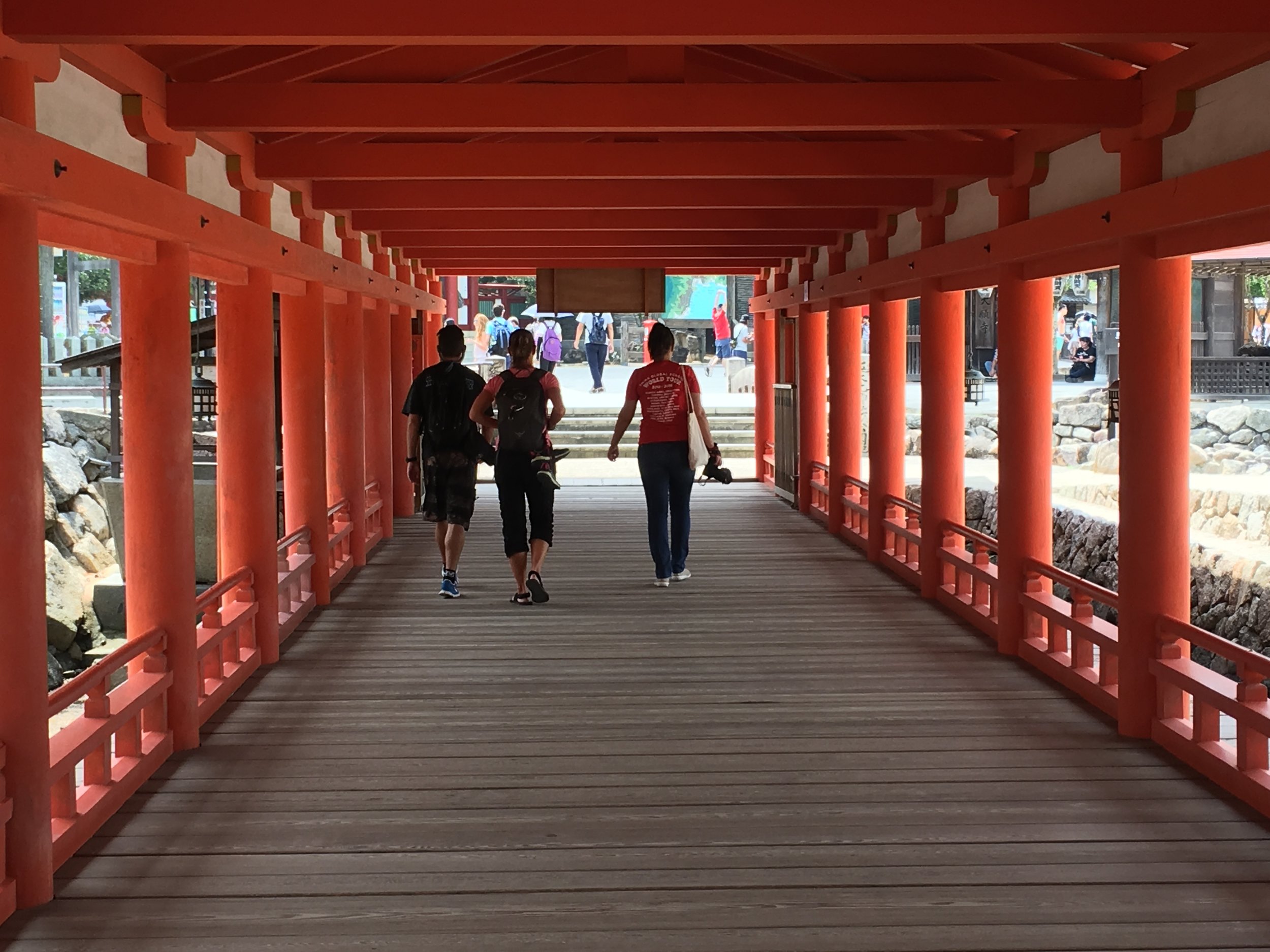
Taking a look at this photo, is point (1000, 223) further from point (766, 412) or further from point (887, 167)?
point (766, 412)

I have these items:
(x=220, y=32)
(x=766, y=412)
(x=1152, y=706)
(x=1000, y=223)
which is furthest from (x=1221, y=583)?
(x=220, y=32)

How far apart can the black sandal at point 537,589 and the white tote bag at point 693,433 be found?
1030mm

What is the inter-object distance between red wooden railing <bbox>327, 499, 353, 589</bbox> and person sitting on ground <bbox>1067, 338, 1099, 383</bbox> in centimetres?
1773

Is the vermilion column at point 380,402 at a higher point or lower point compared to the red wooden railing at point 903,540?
higher

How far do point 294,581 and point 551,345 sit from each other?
1648 centimetres

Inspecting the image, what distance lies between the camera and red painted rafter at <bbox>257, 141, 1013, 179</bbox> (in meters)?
5.93

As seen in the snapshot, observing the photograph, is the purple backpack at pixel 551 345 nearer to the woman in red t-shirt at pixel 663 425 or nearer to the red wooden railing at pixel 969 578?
the woman in red t-shirt at pixel 663 425

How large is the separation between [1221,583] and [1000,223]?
294 inches

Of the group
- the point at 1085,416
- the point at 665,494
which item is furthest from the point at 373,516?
the point at 1085,416

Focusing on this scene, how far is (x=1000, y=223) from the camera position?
19.9ft

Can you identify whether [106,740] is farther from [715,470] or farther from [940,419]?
[940,419]

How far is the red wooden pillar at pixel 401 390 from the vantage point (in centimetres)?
1145

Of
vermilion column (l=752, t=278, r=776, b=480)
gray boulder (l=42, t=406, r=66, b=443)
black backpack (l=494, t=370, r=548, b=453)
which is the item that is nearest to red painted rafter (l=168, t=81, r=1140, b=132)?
black backpack (l=494, t=370, r=548, b=453)

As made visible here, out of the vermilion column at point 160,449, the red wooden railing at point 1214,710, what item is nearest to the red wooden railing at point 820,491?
the red wooden railing at point 1214,710
